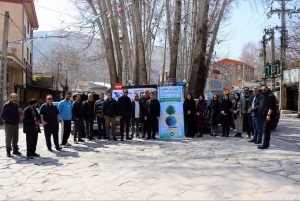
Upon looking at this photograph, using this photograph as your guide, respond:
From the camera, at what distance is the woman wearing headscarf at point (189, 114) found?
38.0 ft

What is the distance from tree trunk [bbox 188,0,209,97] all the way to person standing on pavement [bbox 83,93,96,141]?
17.6 ft

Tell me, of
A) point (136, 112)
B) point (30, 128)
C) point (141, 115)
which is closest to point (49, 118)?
point (30, 128)

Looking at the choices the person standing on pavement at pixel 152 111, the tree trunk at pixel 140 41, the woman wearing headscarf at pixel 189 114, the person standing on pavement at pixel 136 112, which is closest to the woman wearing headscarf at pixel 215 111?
the woman wearing headscarf at pixel 189 114

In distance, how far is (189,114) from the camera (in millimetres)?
11547

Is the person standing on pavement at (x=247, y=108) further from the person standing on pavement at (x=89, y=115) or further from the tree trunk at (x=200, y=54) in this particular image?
the person standing on pavement at (x=89, y=115)

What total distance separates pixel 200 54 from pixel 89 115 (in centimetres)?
626

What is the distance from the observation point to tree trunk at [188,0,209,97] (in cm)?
1404

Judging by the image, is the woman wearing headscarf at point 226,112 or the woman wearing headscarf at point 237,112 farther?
the woman wearing headscarf at point 226,112

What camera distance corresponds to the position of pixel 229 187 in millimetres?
5219

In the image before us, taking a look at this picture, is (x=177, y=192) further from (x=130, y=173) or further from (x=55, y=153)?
(x=55, y=153)

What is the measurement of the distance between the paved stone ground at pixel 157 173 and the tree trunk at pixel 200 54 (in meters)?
5.94

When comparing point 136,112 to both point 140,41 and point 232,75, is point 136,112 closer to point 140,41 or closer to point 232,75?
point 140,41

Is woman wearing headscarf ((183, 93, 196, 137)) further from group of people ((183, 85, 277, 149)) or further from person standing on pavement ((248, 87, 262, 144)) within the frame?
person standing on pavement ((248, 87, 262, 144))

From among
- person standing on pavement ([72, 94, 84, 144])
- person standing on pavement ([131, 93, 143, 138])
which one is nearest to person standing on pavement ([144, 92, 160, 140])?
person standing on pavement ([131, 93, 143, 138])
